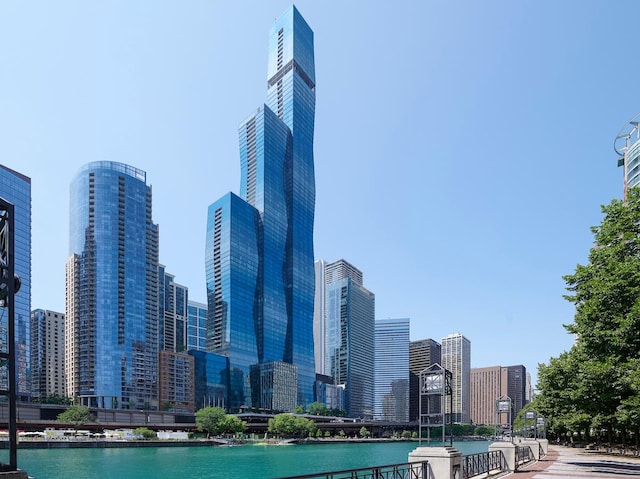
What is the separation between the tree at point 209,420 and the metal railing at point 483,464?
433 feet

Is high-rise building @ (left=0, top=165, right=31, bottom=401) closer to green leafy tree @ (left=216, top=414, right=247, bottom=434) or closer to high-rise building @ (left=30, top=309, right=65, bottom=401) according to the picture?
high-rise building @ (left=30, top=309, right=65, bottom=401)

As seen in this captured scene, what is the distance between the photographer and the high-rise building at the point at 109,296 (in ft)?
550

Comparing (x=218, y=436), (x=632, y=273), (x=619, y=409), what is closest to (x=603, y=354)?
(x=619, y=409)

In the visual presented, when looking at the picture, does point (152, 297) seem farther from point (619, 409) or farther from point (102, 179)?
A: point (619, 409)

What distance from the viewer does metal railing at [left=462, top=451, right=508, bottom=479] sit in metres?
20.6

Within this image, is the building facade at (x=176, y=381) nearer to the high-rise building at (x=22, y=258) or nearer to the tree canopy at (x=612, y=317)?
the high-rise building at (x=22, y=258)

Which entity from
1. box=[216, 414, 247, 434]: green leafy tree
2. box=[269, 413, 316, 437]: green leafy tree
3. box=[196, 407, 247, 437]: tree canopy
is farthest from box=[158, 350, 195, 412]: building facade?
box=[269, 413, 316, 437]: green leafy tree

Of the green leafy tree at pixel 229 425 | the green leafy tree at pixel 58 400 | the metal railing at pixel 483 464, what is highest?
the metal railing at pixel 483 464

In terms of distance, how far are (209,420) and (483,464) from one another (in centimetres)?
13443

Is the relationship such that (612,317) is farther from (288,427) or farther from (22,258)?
(22,258)

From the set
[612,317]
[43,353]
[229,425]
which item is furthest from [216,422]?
[612,317]

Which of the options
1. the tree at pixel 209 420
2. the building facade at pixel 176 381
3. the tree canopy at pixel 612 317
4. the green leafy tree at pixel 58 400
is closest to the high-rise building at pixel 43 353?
the green leafy tree at pixel 58 400

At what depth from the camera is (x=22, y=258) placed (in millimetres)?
158875

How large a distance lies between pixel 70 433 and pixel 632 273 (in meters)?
130
